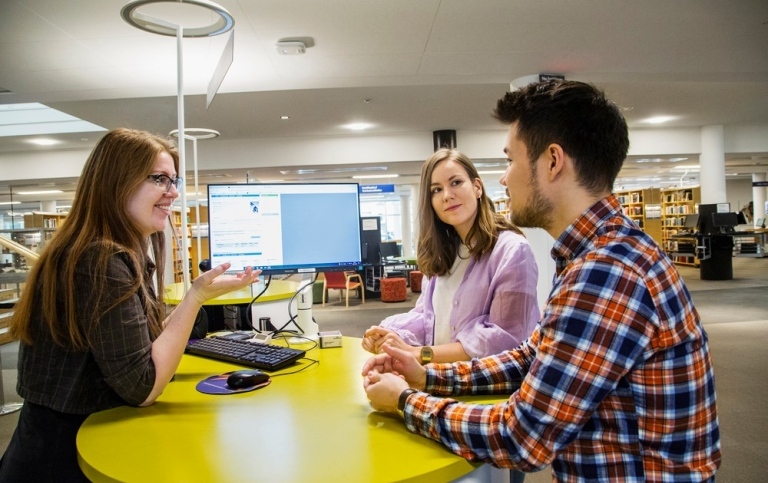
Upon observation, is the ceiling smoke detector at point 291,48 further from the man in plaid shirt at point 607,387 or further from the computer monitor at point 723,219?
the computer monitor at point 723,219

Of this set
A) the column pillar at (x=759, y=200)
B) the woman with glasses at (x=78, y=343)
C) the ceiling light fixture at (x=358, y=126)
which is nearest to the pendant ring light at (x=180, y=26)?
the woman with glasses at (x=78, y=343)

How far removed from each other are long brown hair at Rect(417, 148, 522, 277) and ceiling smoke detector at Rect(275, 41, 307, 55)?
2.86 m

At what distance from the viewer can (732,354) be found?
4.30 m

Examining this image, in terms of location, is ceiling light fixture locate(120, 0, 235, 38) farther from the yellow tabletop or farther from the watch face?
the watch face

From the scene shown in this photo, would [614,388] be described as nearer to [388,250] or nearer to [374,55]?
[374,55]

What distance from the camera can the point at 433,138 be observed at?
28.1 feet

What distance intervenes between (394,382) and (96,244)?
78cm

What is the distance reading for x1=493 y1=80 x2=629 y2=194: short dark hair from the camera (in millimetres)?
926

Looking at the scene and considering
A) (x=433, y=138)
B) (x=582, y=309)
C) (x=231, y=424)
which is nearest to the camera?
(x=582, y=309)

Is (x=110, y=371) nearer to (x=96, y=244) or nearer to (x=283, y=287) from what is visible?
(x=96, y=244)

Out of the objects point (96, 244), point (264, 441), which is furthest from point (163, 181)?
point (264, 441)

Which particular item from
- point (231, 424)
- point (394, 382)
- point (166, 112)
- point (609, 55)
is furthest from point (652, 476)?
point (166, 112)

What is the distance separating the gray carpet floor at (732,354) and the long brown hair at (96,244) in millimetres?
2152

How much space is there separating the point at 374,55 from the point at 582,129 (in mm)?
3861
